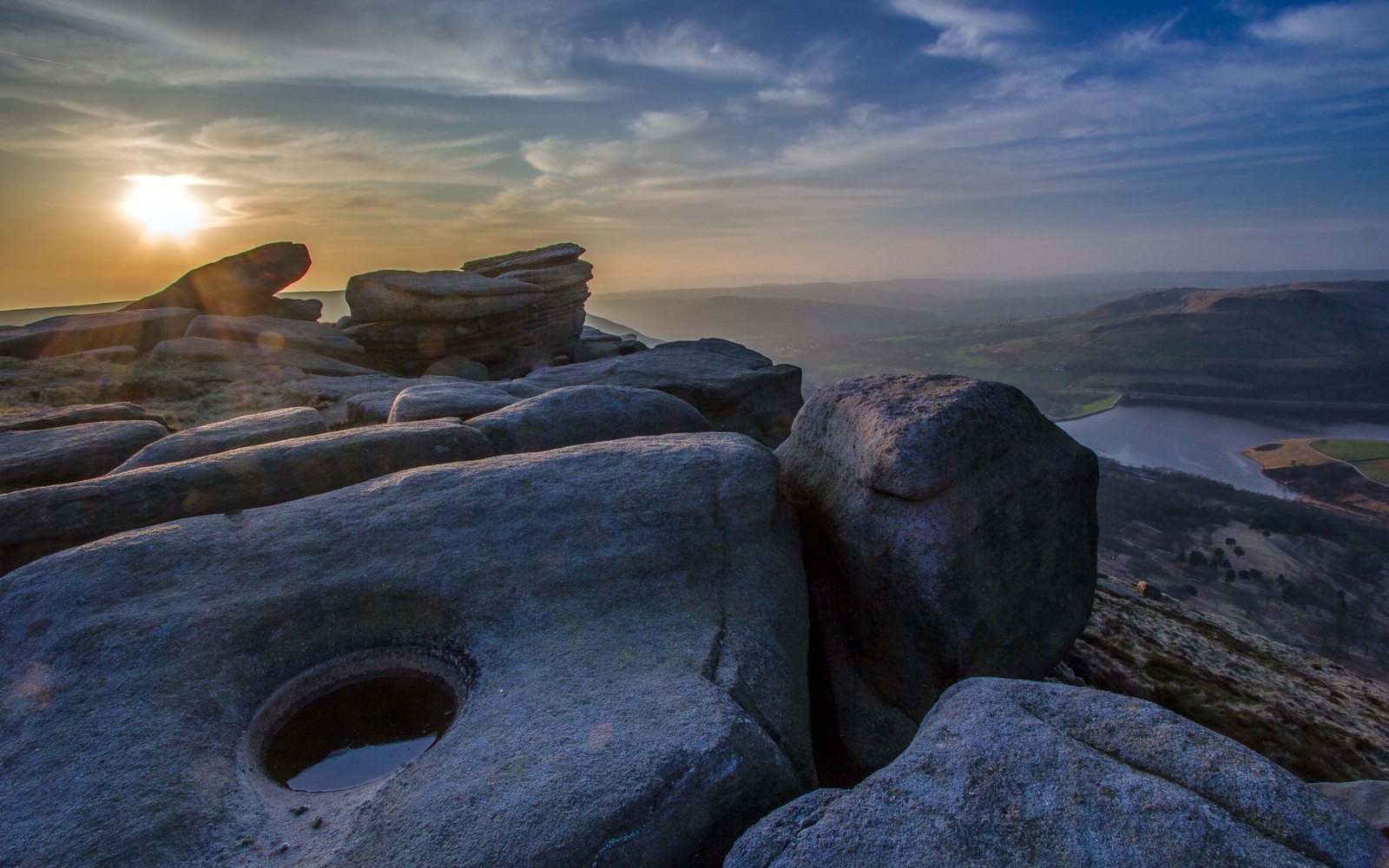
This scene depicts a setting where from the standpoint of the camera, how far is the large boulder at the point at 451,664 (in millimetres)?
4840

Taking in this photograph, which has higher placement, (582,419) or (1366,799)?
(582,419)

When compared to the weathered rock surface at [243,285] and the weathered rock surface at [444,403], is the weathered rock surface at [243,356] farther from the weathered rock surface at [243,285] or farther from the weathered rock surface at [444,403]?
the weathered rock surface at [444,403]

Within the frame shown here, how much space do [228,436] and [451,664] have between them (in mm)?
9160

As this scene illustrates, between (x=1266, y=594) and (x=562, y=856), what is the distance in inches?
4119

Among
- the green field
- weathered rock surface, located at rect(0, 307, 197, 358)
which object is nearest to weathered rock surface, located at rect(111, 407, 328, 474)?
weathered rock surface, located at rect(0, 307, 197, 358)

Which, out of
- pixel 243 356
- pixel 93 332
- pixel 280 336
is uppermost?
pixel 93 332

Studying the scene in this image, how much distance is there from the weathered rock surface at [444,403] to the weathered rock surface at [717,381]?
176 inches

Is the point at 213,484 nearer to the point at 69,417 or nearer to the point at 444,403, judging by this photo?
the point at 444,403

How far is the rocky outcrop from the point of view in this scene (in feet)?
108

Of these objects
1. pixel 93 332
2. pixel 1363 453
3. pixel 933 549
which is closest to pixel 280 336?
pixel 93 332

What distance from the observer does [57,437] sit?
1331cm

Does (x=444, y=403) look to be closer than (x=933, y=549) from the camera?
No

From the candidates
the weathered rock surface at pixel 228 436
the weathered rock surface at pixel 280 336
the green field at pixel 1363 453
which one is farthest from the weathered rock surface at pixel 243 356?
the green field at pixel 1363 453

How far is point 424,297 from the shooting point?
1291 inches
